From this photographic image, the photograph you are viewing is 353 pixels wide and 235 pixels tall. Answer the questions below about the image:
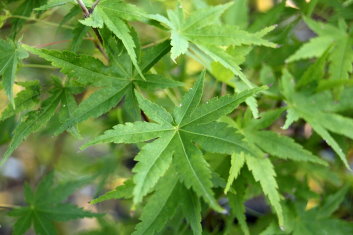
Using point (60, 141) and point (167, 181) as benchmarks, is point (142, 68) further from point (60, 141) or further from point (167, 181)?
point (60, 141)

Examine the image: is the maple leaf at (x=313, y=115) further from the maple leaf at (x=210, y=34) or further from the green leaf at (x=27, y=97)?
the green leaf at (x=27, y=97)

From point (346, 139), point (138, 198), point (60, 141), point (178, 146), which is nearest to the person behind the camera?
point (138, 198)

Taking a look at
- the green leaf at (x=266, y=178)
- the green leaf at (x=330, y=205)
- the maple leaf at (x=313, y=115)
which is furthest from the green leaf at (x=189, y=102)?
the green leaf at (x=330, y=205)

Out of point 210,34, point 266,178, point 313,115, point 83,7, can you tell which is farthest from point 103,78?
point 313,115

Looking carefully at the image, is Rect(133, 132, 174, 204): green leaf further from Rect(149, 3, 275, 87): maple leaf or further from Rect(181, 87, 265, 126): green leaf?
Rect(149, 3, 275, 87): maple leaf

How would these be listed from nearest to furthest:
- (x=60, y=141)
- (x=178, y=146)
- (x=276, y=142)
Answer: (x=178, y=146) → (x=276, y=142) → (x=60, y=141)

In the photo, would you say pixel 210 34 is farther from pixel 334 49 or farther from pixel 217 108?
pixel 334 49

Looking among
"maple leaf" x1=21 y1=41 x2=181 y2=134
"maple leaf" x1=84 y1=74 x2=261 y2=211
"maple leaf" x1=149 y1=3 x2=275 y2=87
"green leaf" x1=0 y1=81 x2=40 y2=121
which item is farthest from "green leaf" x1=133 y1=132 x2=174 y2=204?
"green leaf" x1=0 y1=81 x2=40 y2=121

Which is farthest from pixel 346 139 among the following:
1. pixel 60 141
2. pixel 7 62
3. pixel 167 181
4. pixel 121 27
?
pixel 60 141
